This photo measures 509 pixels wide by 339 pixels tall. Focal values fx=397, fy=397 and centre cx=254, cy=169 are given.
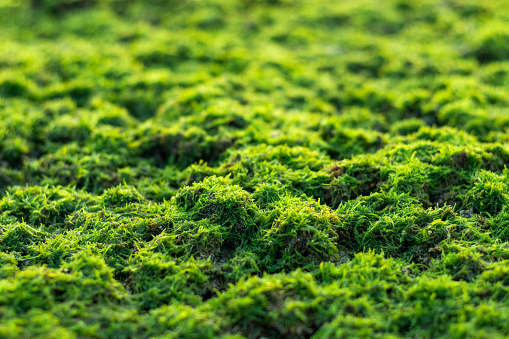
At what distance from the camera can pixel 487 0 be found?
692 cm

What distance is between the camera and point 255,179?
359 centimetres

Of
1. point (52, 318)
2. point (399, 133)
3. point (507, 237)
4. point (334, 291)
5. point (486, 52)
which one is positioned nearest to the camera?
point (52, 318)

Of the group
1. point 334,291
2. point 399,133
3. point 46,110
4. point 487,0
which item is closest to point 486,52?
point 487,0

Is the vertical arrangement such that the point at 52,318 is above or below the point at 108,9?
below

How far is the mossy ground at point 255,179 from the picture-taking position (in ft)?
8.63

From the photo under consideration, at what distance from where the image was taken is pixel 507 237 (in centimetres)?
313

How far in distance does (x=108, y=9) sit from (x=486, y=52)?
6.23m

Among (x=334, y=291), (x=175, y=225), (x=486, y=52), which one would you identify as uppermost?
(x=486, y=52)

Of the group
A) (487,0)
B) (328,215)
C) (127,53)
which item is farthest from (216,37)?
(487,0)

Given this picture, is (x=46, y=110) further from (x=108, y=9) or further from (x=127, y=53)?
(x=108, y=9)

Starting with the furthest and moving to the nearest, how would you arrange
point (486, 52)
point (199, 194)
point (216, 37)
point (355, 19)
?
point (355, 19)
point (216, 37)
point (486, 52)
point (199, 194)

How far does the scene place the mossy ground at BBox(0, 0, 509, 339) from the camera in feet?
8.63

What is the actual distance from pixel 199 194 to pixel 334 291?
138 cm

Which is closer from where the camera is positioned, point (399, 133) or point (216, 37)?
point (399, 133)
